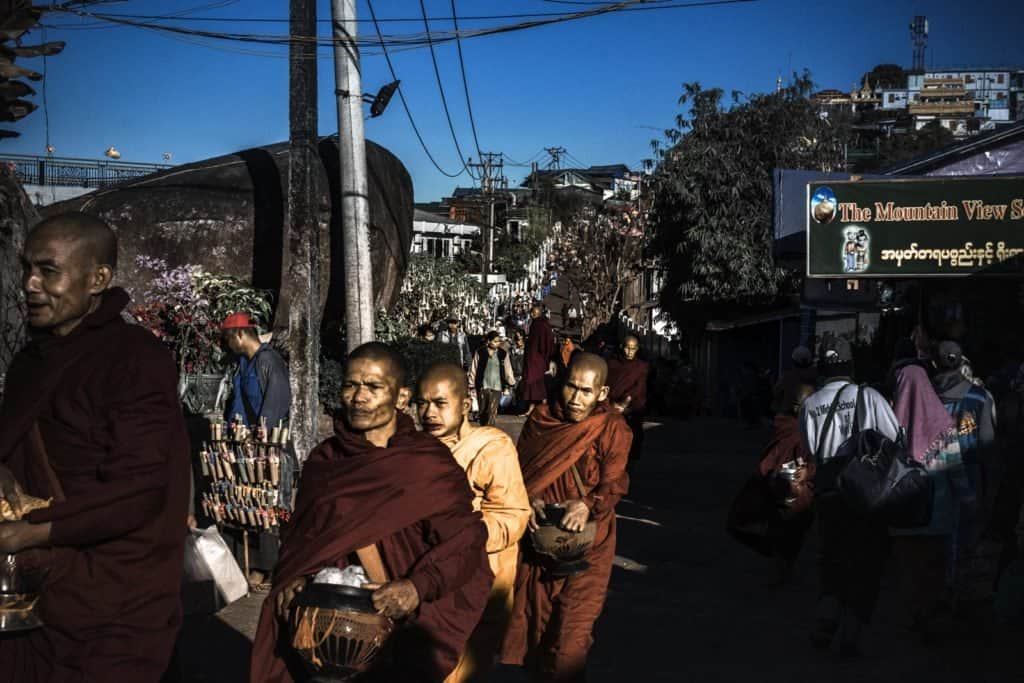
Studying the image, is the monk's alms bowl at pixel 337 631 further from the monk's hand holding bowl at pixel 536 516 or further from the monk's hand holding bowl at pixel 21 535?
the monk's hand holding bowl at pixel 536 516

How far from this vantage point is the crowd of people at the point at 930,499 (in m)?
7.01

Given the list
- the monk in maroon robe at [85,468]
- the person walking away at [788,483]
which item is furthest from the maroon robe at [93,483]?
the person walking away at [788,483]

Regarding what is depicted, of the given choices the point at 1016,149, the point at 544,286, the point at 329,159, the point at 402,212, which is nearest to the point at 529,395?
the point at 402,212

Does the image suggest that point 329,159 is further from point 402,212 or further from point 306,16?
point 306,16

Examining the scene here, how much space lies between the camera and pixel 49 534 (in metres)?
3.11

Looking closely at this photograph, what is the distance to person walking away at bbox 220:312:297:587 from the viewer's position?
313 inches

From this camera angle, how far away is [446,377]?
15.8 feet

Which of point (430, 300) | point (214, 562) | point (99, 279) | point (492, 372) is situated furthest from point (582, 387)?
point (430, 300)

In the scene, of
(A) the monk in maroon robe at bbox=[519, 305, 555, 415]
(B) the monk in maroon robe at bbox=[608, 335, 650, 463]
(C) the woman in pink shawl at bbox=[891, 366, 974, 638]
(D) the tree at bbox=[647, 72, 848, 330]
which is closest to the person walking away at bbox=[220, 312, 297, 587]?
(C) the woman in pink shawl at bbox=[891, 366, 974, 638]

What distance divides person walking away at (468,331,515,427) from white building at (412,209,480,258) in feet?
115

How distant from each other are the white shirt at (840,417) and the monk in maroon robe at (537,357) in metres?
11.2

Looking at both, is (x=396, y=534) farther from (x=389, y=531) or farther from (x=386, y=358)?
(x=386, y=358)

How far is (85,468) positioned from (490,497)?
6.28 feet

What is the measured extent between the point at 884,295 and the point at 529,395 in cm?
580
